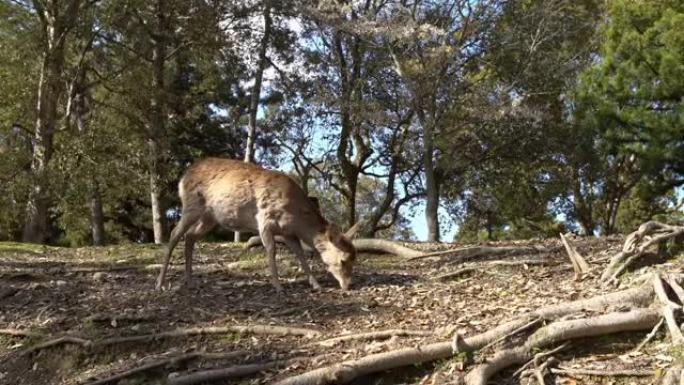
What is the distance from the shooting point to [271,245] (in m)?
9.72

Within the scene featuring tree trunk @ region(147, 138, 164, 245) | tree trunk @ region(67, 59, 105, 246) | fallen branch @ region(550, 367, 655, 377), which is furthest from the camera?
tree trunk @ region(147, 138, 164, 245)

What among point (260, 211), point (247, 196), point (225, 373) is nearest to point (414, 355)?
point (225, 373)

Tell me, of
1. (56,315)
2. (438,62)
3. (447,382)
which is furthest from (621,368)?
(438,62)

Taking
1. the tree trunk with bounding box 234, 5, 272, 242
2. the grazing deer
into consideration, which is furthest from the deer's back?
the tree trunk with bounding box 234, 5, 272, 242

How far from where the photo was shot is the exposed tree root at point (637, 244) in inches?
294

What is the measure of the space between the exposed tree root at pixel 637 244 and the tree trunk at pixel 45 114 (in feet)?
52.8

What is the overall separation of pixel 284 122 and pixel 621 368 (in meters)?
23.5

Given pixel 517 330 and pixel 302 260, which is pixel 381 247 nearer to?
pixel 302 260

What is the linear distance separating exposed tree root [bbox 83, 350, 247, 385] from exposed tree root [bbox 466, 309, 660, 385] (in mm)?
2435

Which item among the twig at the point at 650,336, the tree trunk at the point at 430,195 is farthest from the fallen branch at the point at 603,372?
the tree trunk at the point at 430,195

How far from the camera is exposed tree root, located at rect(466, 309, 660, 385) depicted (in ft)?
18.1

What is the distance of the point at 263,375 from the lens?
6.04 metres

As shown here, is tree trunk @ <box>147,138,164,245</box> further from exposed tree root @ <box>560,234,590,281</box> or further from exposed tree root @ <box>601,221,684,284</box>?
exposed tree root @ <box>601,221,684,284</box>

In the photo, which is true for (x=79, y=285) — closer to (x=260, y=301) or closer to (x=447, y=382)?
(x=260, y=301)
